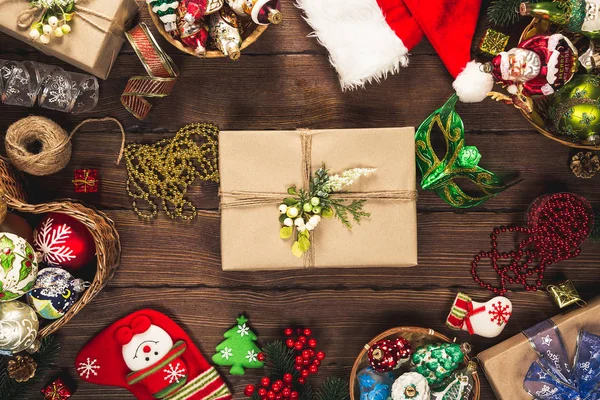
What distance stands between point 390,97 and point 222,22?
515 mm

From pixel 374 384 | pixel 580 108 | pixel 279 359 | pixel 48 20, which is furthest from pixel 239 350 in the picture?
pixel 580 108

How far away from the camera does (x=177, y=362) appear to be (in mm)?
1592

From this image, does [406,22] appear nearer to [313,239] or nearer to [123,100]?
[313,239]

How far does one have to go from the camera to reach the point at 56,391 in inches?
62.2

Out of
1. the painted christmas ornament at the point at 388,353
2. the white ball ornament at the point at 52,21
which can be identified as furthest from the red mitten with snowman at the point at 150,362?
the white ball ornament at the point at 52,21

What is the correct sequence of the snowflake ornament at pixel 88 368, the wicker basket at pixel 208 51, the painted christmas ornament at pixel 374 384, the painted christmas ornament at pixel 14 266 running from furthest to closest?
the snowflake ornament at pixel 88 368 → the painted christmas ornament at pixel 374 384 → the wicker basket at pixel 208 51 → the painted christmas ornament at pixel 14 266

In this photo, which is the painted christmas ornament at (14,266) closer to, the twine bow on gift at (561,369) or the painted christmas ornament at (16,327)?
the painted christmas ornament at (16,327)

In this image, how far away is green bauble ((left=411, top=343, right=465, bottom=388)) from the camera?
147 cm

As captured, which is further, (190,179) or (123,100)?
(190,179)

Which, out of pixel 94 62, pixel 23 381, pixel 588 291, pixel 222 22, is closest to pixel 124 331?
pixel 23 381

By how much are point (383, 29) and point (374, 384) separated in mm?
936

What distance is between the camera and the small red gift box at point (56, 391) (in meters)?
1.58

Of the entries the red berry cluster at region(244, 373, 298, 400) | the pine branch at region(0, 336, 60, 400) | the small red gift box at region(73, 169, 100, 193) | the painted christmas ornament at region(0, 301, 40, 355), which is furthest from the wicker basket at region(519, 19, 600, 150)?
the pine branch at region(0, 336, 60, 400)

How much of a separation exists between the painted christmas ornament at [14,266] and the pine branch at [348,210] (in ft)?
2.32
